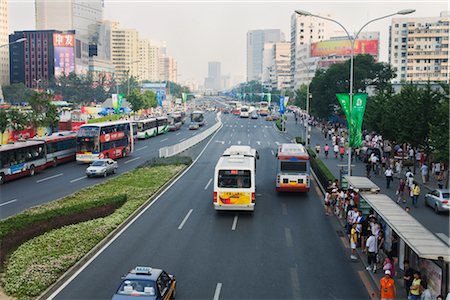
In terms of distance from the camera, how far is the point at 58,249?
20188mm

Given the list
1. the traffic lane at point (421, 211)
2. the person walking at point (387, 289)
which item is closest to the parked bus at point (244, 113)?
the traffic lane at point (421, 211)

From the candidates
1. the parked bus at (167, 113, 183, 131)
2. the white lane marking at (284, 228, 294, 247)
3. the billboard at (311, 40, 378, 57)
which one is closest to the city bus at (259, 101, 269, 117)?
the billboard at (311, 40, 378, 57)

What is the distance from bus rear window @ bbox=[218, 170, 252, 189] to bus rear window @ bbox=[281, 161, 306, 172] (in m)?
6.32

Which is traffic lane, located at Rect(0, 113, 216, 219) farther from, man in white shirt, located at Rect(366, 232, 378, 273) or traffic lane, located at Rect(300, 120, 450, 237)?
traffic lane, located at Rect(300, 120, 450, 237)

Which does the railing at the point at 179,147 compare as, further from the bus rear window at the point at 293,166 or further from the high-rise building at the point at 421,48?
the high-rise building at the point at 421,48

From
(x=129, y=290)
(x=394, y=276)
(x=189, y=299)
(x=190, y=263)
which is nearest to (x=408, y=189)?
(x=394, y=276)

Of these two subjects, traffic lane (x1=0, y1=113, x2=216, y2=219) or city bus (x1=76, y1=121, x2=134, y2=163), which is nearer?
traffic lane (x1=0, y1=113, x2=216, y2=219)

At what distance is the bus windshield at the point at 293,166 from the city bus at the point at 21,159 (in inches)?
786

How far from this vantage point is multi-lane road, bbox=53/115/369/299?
54.6 ft

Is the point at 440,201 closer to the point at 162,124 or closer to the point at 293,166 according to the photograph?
the point at 293,166

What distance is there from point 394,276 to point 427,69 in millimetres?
169896

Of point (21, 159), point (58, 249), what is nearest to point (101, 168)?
point (21, 159)

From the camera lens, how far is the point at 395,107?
45938mm

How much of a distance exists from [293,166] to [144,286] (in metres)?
19.7
